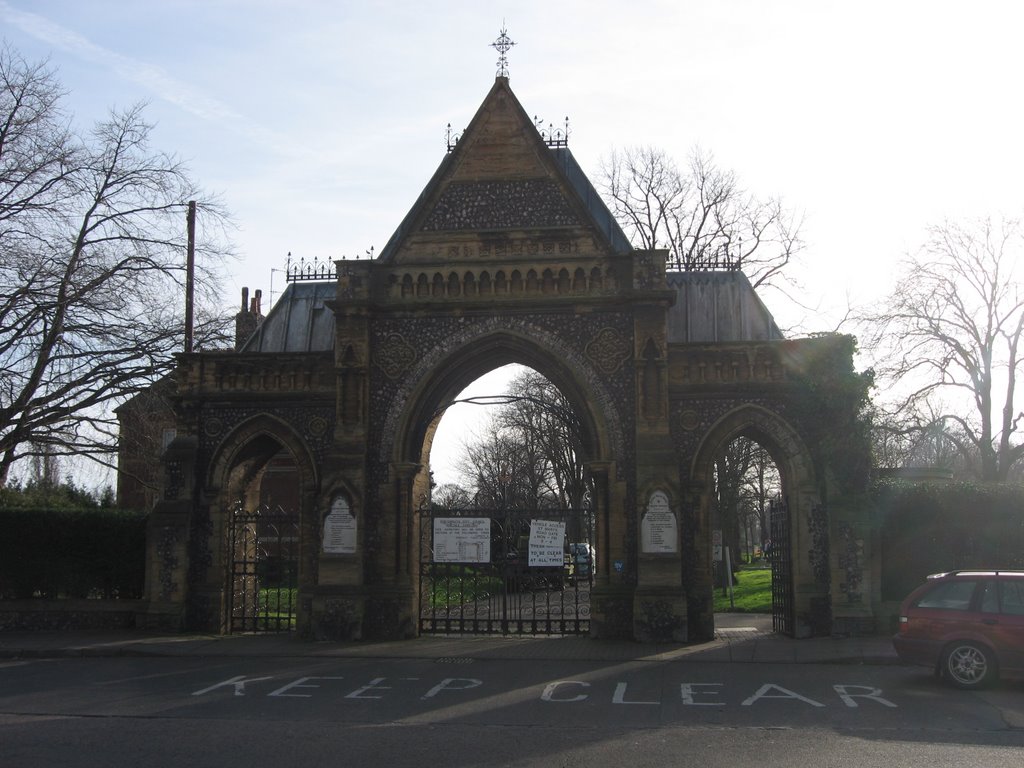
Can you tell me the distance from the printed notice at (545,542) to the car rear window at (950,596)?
7.50m

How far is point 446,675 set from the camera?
15234 millimetres

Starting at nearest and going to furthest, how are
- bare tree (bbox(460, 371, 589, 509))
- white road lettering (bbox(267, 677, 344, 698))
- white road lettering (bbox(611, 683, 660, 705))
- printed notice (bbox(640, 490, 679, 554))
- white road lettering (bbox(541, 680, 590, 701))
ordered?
white road lettering (bbox(611, 683, 660, 705))
white road lettering (bbox(541, 680, 590, 701))
white road lettering (bbox(267, 677, 344, 698))
printed notice (bbox(640, 490, 679, 554))
bare tree (bbox(460, 371, 589, 509))

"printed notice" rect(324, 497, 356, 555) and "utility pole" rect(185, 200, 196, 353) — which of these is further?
"utility pole" rect(185, 200, 196, 353)

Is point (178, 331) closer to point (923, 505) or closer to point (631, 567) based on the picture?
point (631, 567)

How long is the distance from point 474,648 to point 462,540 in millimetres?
2574

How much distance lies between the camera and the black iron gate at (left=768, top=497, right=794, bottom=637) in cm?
1962

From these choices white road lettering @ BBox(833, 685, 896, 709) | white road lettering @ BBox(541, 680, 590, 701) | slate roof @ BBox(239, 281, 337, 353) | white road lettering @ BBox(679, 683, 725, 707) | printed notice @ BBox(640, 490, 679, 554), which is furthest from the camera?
slate roof @ BBox(239, 281, 337, 353)

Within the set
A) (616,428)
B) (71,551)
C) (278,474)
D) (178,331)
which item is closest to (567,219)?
(616,428)

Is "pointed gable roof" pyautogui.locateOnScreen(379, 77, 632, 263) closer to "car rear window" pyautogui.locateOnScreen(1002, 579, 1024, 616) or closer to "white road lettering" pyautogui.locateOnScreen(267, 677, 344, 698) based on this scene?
"white road lettering" pyautogui.locateOnScreen(267, 677, 344, 698)

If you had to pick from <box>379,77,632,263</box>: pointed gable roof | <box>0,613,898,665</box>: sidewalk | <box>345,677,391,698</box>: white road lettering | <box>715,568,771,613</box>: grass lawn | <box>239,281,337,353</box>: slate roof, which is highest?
<box>379,77,632,263</box>: pointed gable roof

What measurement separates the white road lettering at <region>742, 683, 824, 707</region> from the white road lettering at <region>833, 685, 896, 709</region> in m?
0.40

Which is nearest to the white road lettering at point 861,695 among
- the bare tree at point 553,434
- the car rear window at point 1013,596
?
the car rear window at point 1013,596

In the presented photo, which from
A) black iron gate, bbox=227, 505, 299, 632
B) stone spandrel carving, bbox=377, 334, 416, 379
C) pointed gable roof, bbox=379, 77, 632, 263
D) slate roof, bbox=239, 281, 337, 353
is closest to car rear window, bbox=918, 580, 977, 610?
pointed gable roof, bbox=379, 77, 632, 263

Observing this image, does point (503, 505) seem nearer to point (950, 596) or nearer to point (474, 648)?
point (474, 648)
